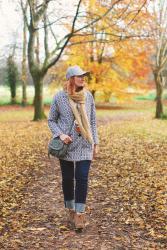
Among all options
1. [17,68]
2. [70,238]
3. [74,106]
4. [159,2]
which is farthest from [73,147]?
[17,68]

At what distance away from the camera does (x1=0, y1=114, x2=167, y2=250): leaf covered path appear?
6.03m

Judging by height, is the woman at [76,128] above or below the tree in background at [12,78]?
above

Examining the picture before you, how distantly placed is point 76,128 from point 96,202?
221 centimetres

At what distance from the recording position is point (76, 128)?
625 cm

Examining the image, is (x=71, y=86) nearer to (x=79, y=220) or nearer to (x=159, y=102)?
(x=79, y=220)

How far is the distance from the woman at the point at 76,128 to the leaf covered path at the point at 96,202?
473mm

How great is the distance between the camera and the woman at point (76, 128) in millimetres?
6191

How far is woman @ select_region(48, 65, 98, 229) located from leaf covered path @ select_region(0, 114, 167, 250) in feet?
1.55

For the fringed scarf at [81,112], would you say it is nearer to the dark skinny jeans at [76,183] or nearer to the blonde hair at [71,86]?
the blonde hair at [71,86]

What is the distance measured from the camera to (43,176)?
10477mm

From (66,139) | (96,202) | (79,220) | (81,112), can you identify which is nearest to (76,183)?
(79,220)

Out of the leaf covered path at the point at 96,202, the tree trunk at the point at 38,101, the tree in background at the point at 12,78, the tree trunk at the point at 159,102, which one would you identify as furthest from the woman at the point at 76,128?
the tree in background at the point at 12,78

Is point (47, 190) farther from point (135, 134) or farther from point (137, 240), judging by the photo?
point (135, 134)

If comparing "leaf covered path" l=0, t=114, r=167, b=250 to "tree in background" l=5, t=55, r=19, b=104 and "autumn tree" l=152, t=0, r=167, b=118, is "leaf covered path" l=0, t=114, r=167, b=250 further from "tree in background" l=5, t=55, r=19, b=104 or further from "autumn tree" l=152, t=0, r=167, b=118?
"tree in background" l=5, t=55, r=19, b=104
